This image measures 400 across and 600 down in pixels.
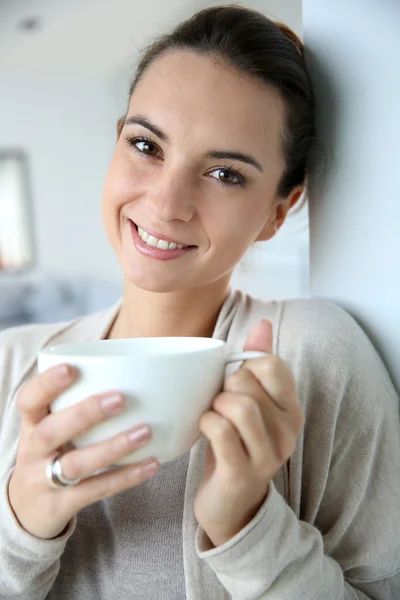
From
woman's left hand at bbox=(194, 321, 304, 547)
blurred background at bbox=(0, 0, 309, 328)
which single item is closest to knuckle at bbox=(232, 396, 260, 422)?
woman's left hand at bbox=(194, 321, 304, 547)

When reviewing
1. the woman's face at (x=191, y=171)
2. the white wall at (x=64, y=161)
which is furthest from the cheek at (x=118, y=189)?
the white wall at (x=64, y=161)

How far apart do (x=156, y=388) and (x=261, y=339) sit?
0.50 feet

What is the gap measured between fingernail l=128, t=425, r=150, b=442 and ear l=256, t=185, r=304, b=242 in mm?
587

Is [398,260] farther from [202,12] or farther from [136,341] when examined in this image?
[202,12]

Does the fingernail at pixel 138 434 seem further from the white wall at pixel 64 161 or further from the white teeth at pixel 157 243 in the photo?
the white wall at pixel 64 161

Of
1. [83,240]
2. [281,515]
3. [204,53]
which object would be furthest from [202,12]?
[281,515]

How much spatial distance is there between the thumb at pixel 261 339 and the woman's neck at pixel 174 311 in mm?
382

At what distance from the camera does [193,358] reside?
→ 1.67 feet

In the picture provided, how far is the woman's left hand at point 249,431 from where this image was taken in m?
0.54

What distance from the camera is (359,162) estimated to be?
2.79ft

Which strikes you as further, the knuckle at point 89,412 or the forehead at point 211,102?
the forehead at point 211,102

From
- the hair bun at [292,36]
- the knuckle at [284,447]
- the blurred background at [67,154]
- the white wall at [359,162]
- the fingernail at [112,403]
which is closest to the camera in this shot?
the fingernail at [112,403]

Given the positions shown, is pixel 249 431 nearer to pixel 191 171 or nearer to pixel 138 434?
pixel 138 434

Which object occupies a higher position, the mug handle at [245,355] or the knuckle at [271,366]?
the mug handle at [245,355]
